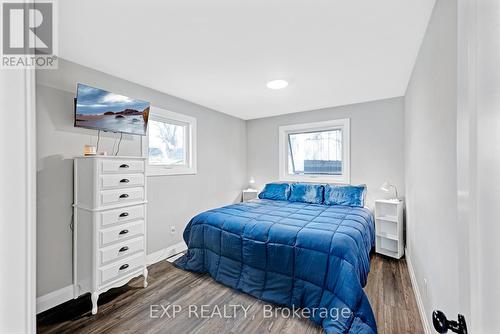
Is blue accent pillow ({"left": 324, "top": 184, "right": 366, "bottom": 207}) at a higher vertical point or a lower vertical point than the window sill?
lower

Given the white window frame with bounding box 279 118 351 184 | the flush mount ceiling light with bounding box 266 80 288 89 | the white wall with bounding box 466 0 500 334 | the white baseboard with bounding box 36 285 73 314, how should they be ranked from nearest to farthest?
the white wall with bounding box 466 0 500 334 → the white baseboard with bounding box 36 285 73 314 → the flush mount ceiling light with bounding box 266 80 288 89 → the white window frame with bounding box 279 118 351 184

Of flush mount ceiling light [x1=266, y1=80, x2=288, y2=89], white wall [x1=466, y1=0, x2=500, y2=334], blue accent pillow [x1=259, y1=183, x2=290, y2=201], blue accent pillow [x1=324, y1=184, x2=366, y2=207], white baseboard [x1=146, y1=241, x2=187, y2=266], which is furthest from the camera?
blue accent pillow [x1=259, y1=183, x2=290, y2=201]

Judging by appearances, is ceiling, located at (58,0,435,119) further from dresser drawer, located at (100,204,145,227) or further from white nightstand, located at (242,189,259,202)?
white nightstand, located at (242,189,259,202)

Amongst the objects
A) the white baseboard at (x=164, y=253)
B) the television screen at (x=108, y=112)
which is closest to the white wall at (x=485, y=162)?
the television screen at (x=108, y=112)

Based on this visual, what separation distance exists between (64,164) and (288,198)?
310 centimetres

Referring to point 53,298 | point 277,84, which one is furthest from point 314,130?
point 53,298

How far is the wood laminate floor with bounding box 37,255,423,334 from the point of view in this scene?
184 centimetres

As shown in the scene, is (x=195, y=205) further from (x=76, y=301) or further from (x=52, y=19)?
(x=52, y=19)

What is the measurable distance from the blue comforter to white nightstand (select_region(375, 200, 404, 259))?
55 cm

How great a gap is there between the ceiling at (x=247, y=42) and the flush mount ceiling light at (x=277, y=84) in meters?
0.08

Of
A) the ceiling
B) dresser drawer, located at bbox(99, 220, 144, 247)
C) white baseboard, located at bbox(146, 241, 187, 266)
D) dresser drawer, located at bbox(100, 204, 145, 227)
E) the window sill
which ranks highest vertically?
the ceiling

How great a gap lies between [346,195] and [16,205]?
143 inches

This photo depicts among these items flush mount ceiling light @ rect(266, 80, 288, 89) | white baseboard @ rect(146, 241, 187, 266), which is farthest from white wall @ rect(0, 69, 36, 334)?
white baseboard @ rect(146, 241, 187, 266)

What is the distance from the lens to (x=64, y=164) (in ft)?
7.36
